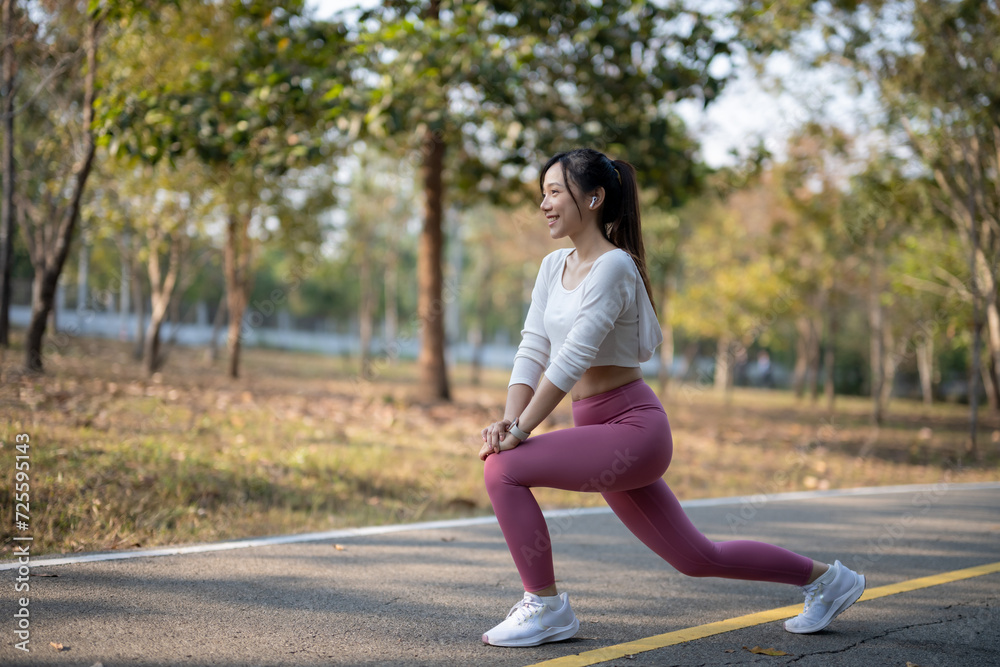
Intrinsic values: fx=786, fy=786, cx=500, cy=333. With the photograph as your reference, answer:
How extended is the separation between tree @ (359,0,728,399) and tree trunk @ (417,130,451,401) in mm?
23

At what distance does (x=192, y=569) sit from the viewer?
3916mm

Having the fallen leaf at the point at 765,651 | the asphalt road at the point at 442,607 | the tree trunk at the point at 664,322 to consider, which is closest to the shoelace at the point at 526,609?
the asphalt road at the point at 442,607

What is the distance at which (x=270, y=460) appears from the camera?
23.0 feet

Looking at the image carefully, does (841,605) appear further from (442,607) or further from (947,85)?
(947,85)

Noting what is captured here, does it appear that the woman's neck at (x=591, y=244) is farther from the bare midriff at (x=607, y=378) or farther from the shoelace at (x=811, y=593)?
the shoelace at (x=811, y=593)

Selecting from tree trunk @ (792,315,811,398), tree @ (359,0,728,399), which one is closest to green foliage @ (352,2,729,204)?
tree @ (359,0,728,399)

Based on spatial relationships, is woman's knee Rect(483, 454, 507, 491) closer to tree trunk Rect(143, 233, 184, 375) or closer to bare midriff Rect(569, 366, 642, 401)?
bare midriff Rect(569, 366, 642, 401)

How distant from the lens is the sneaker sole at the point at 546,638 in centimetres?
305

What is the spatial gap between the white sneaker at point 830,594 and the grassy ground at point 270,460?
3.13 meters

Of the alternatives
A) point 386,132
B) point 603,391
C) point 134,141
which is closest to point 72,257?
point 134,141

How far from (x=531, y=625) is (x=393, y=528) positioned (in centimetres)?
244

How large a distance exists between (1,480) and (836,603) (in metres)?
4.75

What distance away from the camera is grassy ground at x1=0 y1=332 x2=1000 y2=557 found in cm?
496

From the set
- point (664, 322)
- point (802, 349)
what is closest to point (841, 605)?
point (664, 322)
